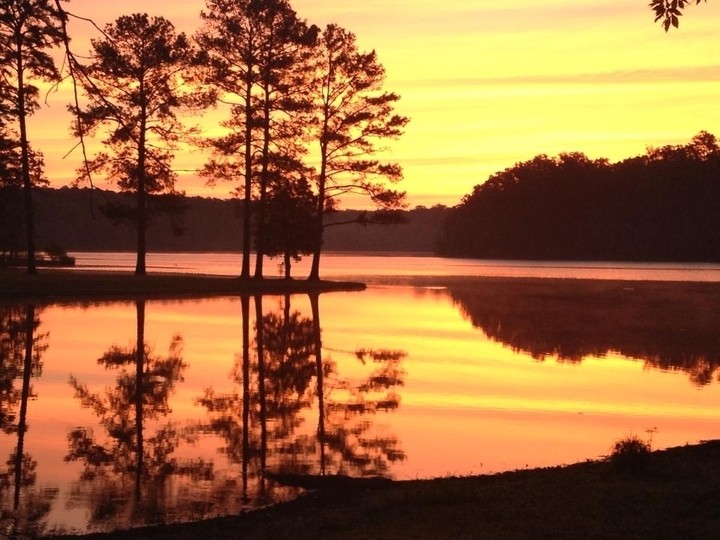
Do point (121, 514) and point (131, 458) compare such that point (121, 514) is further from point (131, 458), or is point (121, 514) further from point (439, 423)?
point (439, 423)

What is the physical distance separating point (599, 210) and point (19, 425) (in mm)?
136696

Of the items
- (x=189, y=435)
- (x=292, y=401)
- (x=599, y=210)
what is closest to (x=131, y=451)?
(x=189, y=435)

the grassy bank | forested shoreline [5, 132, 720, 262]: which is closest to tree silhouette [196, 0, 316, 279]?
the grassy bank

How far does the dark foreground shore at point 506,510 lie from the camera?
8.11 meters

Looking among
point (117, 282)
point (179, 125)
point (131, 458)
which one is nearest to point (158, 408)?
point (131, 458)

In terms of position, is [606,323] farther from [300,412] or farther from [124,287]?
[124,287]

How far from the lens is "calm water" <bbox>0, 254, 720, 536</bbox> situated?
10258 millimetres

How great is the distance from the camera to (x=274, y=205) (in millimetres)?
54406

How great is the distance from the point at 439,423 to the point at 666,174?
131999 mm

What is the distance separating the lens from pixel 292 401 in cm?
1564

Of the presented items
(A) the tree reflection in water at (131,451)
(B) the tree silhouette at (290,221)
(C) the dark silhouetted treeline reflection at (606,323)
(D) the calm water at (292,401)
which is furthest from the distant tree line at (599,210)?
(A) the tree reflection in water at (131,451)

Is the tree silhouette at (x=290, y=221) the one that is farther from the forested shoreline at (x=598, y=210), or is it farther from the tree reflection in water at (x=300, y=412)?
the forested shoreline at (x=598, y=210)

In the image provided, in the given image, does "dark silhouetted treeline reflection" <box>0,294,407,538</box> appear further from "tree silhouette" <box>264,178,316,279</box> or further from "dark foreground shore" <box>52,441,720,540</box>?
"tree silhouette" <box>264,178,316,279</box>

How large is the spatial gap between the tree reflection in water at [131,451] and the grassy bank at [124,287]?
69.4ft
